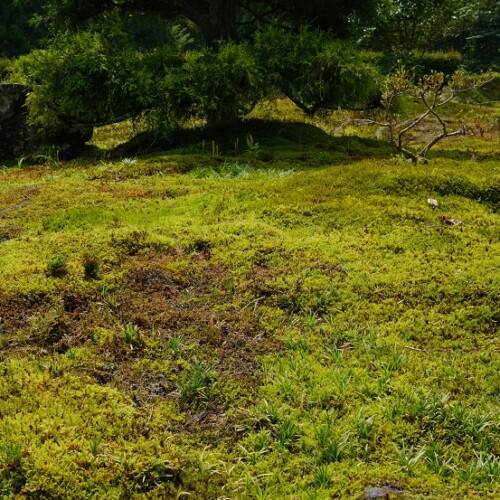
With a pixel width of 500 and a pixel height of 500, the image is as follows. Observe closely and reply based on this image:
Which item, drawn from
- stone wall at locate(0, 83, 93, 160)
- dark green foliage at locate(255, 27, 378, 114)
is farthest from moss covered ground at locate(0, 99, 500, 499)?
stone wall at locate(0, 83, 93, 160)

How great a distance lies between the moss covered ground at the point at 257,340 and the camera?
10.1 ft

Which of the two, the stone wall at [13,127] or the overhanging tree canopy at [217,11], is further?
the overhanging tree canopy at [217,11]

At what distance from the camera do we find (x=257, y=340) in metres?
4.40

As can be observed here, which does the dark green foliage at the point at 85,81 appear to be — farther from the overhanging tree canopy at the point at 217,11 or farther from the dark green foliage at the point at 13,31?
the dark green foliage at the point at 13,31

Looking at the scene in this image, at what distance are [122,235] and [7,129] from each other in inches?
324

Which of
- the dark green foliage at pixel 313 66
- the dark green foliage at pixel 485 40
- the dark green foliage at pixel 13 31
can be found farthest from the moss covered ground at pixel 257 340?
the dark green foliage at pixel 13 31

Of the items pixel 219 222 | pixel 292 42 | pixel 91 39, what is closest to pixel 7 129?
pixel 91 39

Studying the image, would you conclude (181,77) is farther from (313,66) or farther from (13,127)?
(13,127)

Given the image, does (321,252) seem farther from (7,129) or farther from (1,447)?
(7,129)

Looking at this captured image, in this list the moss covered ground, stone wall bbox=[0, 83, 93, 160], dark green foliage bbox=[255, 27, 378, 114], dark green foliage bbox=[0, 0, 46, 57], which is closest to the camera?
the moss covered ground

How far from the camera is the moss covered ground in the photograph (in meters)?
3.07

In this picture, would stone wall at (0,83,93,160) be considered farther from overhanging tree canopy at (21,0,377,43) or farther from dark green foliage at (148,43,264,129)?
overhanging tree canopy at (21,0,377,43)

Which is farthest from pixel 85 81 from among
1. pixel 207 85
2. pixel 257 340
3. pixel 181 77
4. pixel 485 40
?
pixel 485 40

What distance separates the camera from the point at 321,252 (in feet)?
18.4
